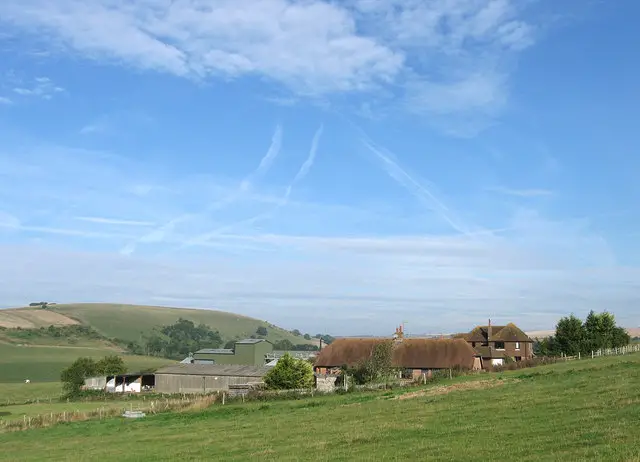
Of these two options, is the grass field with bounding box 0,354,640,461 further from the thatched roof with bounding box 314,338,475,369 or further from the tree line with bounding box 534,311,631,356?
the tree line with bounding box 534,311,631,356

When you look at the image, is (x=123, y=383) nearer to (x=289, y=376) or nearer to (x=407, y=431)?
(x=289, y=376)

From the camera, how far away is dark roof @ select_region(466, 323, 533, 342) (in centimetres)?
8962

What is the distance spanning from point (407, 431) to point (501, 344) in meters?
71.2

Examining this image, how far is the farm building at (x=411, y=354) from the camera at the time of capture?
74.8 m

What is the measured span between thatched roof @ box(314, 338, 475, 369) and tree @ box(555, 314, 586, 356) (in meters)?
15.0

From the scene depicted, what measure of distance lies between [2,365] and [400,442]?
13963 centimetres

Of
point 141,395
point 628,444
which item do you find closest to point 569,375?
point 628,444

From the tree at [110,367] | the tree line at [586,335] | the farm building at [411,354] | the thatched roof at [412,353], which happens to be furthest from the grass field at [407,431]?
the tree at [110,367]

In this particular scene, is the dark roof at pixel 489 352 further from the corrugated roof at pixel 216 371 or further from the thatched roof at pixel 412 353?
the corrugated roof at pixel 216 371

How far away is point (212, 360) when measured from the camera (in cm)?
11625

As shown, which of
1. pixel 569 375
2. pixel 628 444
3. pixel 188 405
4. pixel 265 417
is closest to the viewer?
pixel 628 444

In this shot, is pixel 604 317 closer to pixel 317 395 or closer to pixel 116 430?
pixel 317 395

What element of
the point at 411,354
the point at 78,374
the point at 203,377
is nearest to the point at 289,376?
the point at 411,354

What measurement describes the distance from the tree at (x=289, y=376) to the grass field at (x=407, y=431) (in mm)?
18365
